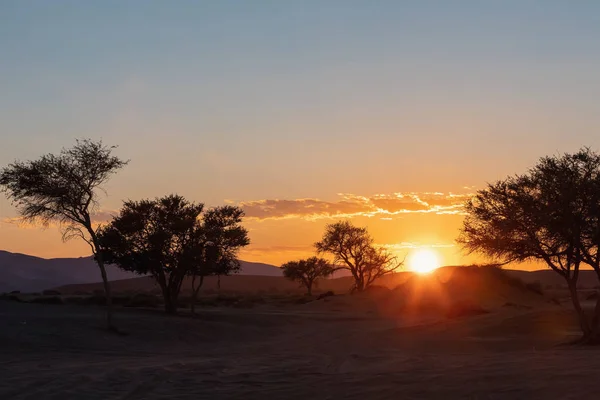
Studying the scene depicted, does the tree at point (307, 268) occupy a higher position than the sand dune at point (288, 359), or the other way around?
the tree at point (307, 268)

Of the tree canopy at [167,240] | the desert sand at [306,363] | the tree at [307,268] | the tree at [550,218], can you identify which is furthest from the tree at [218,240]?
the tree at [307,268]

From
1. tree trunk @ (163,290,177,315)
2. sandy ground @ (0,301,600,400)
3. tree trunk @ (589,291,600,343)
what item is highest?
tree trunk @ (163,290,177,315)

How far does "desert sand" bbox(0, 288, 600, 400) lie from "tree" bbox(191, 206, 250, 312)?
10884 millimetres

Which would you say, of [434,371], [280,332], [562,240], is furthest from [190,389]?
[280,332]

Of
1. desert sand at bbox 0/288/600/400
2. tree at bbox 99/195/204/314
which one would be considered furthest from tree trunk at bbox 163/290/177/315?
desert sand at bbox 0/288/600/400

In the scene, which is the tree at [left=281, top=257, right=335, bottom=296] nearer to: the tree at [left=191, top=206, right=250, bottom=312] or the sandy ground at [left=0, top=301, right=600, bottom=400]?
the tree at [left=191, top=206, right=250, bottom=312]

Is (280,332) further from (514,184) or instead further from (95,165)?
(514,184)

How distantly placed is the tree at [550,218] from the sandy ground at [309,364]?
3550 millimetres

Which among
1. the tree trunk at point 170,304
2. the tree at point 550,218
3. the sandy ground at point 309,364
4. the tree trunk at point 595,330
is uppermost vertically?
the tree at point 550,218

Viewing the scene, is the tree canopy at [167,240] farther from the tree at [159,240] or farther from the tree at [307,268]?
the tree at [307,268]

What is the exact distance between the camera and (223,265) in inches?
1984

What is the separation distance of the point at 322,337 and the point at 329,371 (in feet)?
55.1

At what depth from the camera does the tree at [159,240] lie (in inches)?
1815

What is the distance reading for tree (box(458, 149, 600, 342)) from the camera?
23.8 meters
